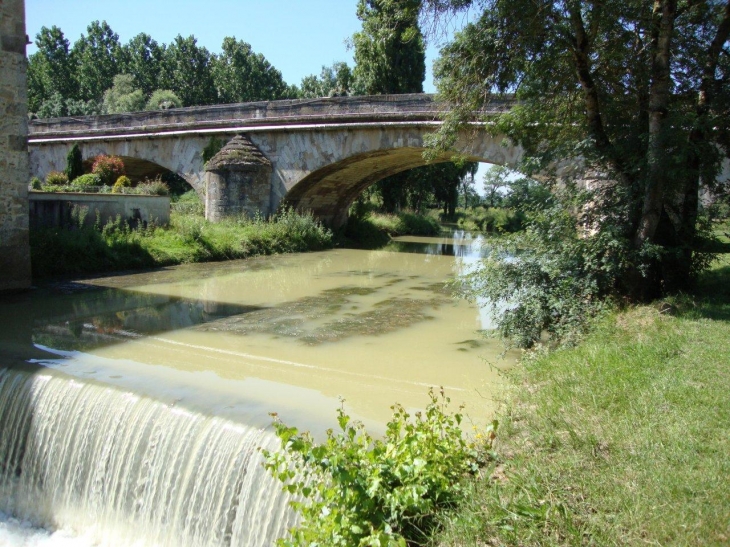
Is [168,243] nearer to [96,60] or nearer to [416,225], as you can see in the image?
[416,225]

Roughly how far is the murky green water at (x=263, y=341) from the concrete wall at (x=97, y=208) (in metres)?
2.10

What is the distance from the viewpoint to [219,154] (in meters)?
18.3

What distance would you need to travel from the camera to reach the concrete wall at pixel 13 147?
30.3 feet

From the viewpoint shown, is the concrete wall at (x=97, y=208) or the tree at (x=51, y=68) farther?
A: the tree at (x=51, y=68)

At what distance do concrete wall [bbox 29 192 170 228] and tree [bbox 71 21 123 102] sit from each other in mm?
43135

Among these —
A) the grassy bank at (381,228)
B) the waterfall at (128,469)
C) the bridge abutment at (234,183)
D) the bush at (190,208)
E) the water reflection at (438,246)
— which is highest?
A: the bridge abutment at (234,183)

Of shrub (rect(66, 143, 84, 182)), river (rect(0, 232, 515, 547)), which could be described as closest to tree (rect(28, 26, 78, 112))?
shrub (rect(66, 143, 84, 182))

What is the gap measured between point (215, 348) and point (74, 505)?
231 centimetres

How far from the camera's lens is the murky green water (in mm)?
5348

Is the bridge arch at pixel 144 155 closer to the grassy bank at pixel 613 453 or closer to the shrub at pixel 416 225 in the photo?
the shrub at pixel 416 225

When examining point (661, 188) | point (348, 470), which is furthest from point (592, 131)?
point (348, 470)

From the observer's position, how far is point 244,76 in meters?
50.3

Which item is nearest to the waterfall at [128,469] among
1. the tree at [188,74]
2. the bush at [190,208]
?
the bush at [190,208]

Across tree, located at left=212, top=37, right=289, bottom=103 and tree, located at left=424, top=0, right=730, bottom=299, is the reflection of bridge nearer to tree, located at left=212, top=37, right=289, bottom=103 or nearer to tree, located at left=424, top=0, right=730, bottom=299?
tree, located at left=424, top=0, right=730, bottom=299
